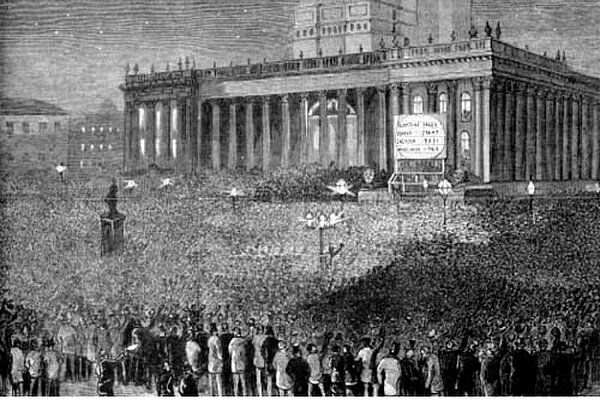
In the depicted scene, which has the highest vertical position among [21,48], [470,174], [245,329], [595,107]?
[21,48]

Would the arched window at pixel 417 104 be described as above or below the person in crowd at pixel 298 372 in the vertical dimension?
above

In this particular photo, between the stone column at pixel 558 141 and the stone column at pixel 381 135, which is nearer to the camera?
the stone column at pixel 558 141

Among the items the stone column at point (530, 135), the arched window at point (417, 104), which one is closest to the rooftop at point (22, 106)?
the arched window at point (417, 104)

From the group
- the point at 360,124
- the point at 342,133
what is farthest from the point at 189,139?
the point at 360,124

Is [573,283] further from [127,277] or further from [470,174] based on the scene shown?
[127,277]

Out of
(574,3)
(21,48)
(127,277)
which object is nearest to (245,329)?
(127,277)

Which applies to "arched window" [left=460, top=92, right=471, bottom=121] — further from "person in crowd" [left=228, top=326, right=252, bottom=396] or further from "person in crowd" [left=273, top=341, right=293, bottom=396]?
"person in crowd" [left=228, top=326, right=252, bottom=396]

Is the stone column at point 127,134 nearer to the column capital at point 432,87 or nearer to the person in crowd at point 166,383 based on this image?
the person in crowd at point 166,383
